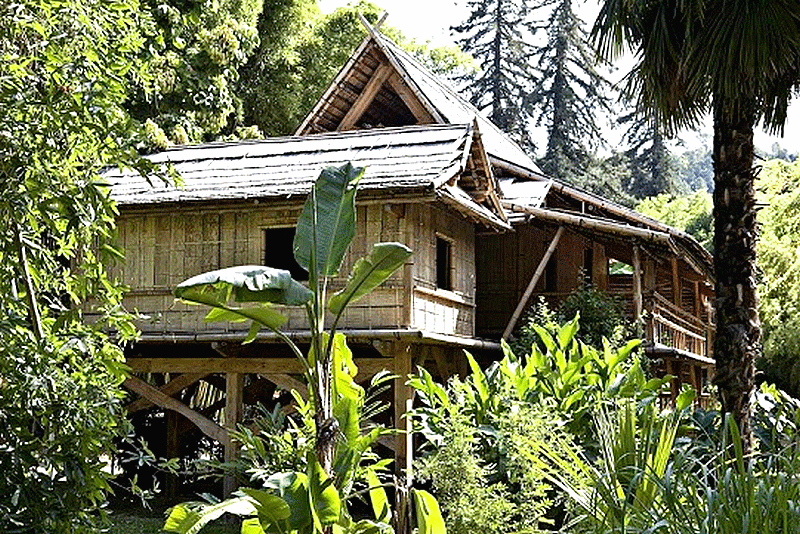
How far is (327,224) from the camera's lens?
6723 millimetres

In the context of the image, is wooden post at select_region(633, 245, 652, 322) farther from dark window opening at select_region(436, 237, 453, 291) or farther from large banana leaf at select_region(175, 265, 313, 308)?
large banana leaf at select_region(175, 265, 313, 308)

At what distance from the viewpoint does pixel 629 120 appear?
45250mm

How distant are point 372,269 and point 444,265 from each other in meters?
8.67

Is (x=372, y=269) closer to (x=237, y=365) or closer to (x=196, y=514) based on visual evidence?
(x=196, y=514)

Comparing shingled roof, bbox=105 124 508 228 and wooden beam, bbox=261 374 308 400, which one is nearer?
shingled roof, bbox=105 124 508 228

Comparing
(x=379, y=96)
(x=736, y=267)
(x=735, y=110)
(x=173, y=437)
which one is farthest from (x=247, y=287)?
(x=379, y=96)

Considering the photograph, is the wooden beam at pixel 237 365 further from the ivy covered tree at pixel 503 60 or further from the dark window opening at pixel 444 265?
the ivy covered tree at pixel 503 60

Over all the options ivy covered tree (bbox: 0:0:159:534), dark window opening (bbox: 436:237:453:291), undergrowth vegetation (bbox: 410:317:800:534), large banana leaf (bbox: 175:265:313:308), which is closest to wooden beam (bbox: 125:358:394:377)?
dark window opening (bbox: 436:237:453:291)

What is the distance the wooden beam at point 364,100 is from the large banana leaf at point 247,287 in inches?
479

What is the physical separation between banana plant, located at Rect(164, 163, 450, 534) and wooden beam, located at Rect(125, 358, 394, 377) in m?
6.47

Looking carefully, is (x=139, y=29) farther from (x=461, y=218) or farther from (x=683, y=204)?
(x=683, y=204)

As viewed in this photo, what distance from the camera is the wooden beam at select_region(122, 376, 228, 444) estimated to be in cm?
1423

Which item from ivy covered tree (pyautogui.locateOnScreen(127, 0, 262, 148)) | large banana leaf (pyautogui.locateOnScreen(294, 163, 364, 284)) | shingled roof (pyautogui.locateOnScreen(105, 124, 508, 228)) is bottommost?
large banana leaf (pyautogui.locateOnScreen(294, 163, 364, 284))

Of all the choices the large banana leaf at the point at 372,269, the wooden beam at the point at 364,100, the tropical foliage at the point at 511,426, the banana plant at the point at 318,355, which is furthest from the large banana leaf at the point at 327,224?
the wooden beam at the point at 364,100
